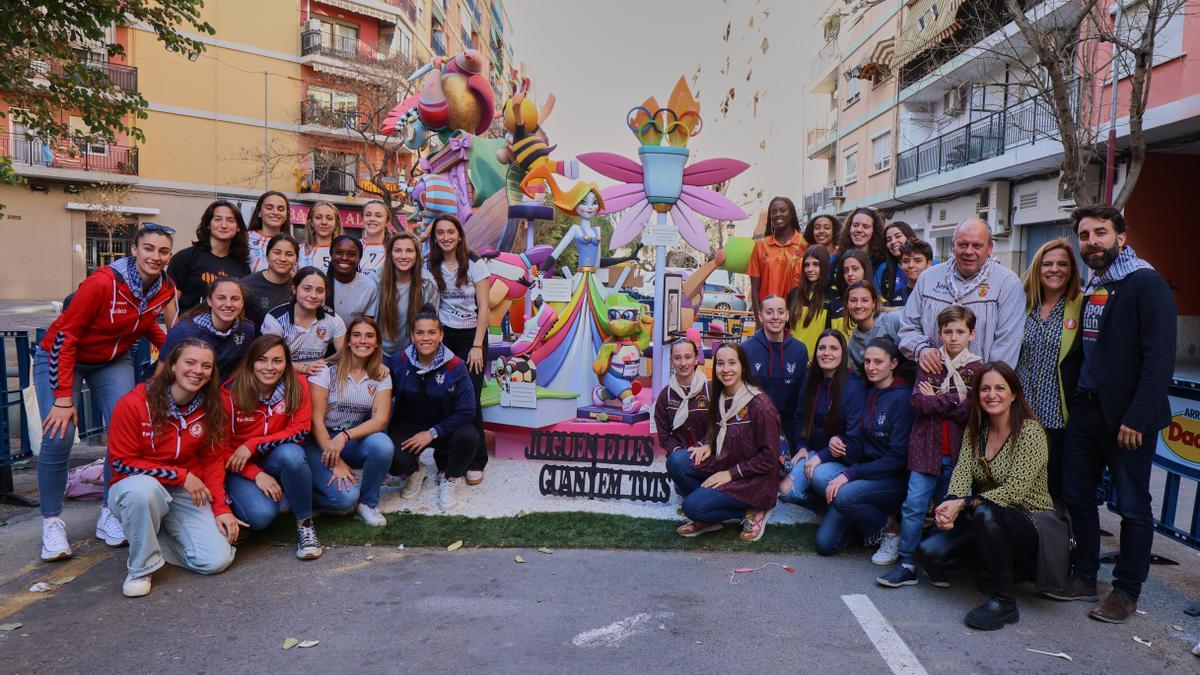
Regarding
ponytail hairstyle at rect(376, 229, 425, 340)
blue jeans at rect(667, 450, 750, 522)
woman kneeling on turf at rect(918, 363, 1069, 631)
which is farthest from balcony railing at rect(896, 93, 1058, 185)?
ponytail hairstyle at rect(376, 229, 425, 340)

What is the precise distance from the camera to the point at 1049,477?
3.63m

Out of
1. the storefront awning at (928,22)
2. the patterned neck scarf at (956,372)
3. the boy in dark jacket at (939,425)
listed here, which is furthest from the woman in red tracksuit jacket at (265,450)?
the storefront awning at (928,22)

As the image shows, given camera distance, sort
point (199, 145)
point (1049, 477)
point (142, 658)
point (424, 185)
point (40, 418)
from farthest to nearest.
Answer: point (199, 145), point (424, 185), point (40, 418), point (1049, 477), point (142, 658)

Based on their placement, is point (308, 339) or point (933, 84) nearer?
point (308, 339)

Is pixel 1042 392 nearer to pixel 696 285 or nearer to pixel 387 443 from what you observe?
pixel 387 443

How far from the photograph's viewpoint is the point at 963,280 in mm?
3965

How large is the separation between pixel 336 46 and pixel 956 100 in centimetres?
2119

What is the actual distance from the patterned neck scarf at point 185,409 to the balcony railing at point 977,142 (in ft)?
41.3

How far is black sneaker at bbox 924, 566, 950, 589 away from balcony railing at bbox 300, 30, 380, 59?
85.2ft

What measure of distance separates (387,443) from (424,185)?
17.3 feet

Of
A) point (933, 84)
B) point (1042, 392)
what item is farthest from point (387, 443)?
point (933, 84)

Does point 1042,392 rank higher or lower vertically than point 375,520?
higher

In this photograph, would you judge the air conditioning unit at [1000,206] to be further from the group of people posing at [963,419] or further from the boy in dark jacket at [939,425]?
the boy in dark jacket at [939,425]

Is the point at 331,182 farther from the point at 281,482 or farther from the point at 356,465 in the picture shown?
the point at 281,482
